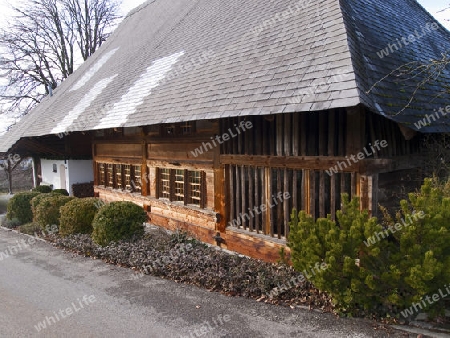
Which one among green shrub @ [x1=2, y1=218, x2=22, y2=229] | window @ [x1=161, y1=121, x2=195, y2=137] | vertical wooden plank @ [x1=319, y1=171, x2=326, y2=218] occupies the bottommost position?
green shrub @ [x1=2, y1=218, x2=22, y2=229]

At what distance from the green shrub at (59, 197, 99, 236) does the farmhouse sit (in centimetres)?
186

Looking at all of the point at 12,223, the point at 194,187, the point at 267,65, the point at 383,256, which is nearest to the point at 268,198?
the point at 267,65

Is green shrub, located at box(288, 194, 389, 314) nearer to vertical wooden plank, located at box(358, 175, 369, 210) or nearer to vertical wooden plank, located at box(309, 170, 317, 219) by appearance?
vertical wooden plank, located at box(358, 175, 369, 210)

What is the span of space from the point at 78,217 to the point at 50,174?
9731 mm

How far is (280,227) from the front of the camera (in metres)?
6.86

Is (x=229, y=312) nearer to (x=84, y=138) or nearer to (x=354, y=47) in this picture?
(x=354, y=47)

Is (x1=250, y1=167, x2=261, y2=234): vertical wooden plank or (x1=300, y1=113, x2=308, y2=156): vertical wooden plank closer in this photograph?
(x1=300, y1=113, x2=308, y2=156): vertical wooden plank

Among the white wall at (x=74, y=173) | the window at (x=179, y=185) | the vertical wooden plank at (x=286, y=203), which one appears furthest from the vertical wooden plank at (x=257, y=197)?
the white wall at (x=74, y=173)

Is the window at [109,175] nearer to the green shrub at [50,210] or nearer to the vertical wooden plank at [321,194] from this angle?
the green shrub at [50,210]

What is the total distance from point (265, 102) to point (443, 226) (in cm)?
323

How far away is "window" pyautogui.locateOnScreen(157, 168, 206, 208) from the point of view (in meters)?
8.91

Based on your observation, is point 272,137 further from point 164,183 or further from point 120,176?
point 120,176

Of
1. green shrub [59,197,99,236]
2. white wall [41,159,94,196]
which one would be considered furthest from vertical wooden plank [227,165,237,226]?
white wall [41,159,94,196]

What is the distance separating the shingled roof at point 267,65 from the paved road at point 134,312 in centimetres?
296
